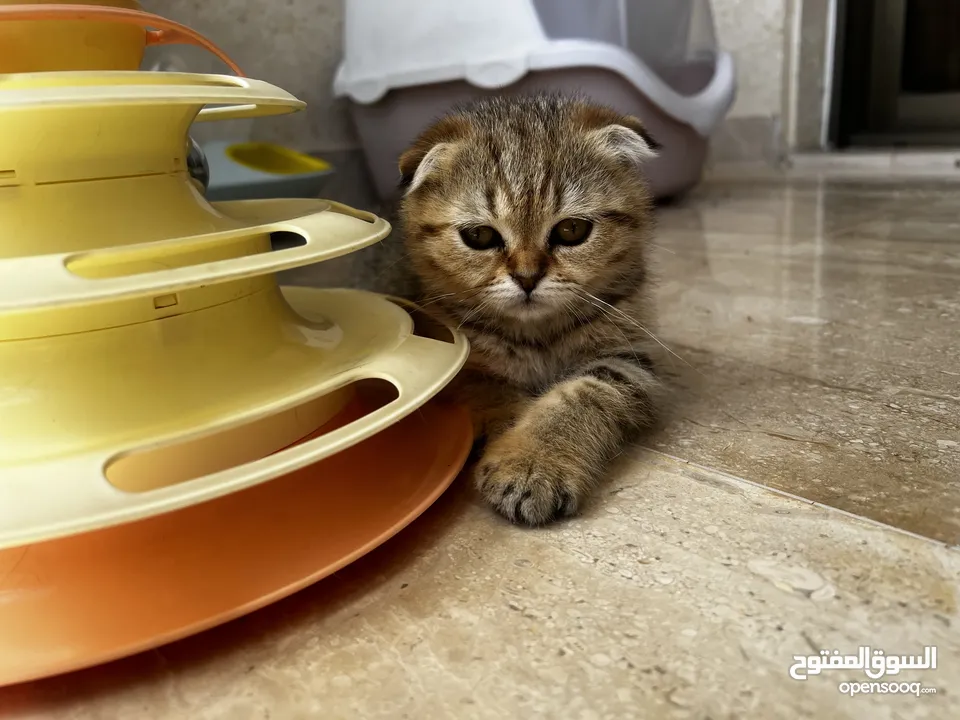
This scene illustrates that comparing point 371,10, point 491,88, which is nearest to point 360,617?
point 491,88

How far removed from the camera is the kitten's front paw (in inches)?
31.9

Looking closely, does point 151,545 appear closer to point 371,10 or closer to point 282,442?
point 282,442

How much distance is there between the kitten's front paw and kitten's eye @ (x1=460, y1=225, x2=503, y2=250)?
1.06ft

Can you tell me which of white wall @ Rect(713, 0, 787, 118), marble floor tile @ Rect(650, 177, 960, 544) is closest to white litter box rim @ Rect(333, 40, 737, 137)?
marble floor tile @ Rect(650, 177, 960, 544)

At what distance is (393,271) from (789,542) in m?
1.02

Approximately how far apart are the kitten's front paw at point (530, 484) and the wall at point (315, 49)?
193cm

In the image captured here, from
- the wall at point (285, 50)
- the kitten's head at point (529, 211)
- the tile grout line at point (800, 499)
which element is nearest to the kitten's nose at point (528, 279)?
the kitten's head at point (529, 211)

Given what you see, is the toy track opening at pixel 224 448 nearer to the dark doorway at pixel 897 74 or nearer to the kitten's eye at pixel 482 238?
the kitten's eye at pixel 482 238

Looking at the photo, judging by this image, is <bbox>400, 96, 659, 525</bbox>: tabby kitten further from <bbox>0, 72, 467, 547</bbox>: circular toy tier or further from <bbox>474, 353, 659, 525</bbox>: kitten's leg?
<bbox>0, 72, 467, 547</bbox>: circular toy tier

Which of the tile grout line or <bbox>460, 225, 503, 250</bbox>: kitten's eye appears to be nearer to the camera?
the tile grout line

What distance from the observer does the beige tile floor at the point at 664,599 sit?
22.8 inches

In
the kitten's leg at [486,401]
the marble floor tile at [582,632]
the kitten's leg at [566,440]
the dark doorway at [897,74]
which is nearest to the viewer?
the marble floor tile at [582,632]

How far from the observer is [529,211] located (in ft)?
3.44

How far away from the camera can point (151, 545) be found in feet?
2.34
